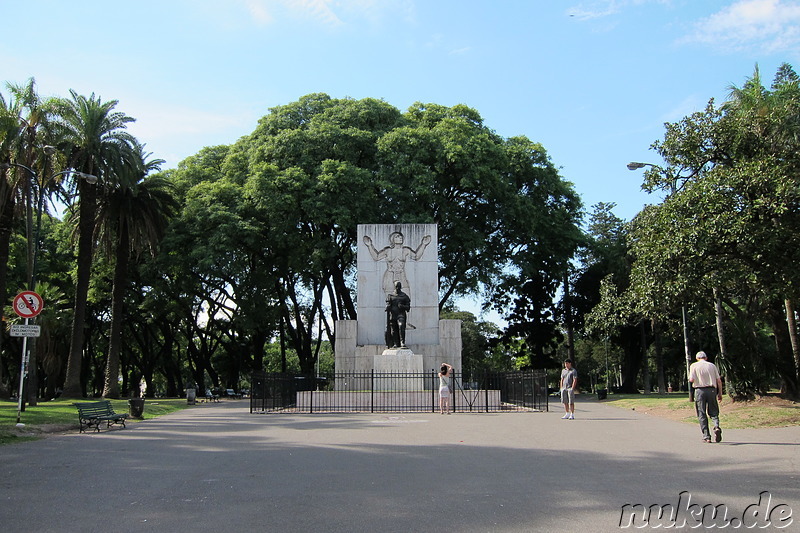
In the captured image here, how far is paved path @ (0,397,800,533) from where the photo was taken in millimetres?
6137

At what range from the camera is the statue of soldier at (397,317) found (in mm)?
26141

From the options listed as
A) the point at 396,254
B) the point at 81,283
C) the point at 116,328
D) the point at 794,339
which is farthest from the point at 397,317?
the point at 116,328

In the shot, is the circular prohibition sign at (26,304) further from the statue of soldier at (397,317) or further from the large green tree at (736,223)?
the large green tree at (736,223)

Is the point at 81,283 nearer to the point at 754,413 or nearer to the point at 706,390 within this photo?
the point at 706,390

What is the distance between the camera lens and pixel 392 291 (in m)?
29.0

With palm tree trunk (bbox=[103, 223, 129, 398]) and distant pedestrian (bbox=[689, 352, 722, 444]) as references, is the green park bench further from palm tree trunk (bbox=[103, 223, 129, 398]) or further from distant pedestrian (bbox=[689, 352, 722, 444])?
palm tree trunk (bbox=[103, 223, 129, 398])

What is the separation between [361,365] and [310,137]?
44.1 ft

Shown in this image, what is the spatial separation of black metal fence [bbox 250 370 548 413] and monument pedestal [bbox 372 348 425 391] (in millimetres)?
38

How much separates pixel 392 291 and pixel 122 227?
14.0 meters

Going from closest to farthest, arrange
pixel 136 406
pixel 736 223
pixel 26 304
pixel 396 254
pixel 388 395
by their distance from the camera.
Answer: pixel 26 304, pixel 736 223, pixel 136 406, pixel 388 395, pixel 396 254

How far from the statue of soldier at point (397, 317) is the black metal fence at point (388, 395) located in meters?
1.88

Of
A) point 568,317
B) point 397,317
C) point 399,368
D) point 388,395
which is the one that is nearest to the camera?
point 388,395

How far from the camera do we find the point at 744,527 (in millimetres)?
5859

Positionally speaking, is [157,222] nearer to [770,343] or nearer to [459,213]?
[459,213]
